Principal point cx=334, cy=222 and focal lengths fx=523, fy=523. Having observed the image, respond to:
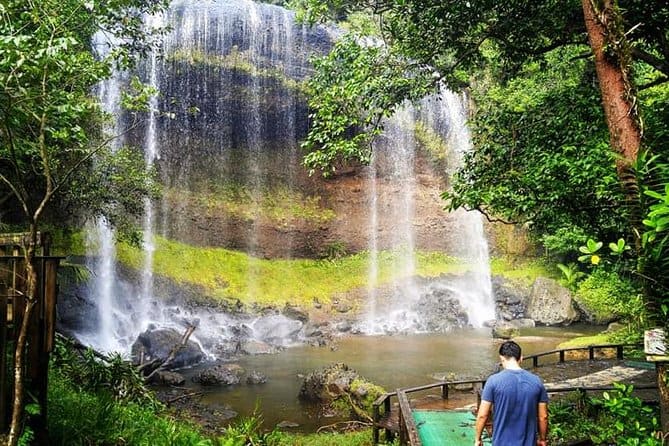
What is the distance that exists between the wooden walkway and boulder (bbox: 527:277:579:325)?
24.5 ft

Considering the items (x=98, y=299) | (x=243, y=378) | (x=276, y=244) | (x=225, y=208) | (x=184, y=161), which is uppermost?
(x=184, y=161)

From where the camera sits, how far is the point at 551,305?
20.9m

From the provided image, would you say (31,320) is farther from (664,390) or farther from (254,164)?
(254,164)

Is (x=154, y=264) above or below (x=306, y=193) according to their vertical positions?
below

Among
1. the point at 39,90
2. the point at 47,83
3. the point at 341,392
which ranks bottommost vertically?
the point at 341,392

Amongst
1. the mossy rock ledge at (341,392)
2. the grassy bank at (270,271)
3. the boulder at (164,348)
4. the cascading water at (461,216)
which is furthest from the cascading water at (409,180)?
the mossy rock ledge at (341,392)

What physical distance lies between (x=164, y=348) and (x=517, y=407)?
12.6 metres

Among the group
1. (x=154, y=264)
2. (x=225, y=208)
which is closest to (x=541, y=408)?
(x=154, y=264)

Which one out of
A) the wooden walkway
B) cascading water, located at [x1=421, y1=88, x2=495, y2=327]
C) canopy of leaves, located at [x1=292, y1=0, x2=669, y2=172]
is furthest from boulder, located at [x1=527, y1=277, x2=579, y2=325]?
canopy of leaves, located at [x1=292, y1=0, x2=669, y2=172]

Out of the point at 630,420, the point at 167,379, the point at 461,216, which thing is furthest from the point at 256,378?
the point at 461,216

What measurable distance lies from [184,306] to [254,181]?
24.0ft

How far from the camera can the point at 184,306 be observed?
21.2 m

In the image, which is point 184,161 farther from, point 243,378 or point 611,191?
point 611,191

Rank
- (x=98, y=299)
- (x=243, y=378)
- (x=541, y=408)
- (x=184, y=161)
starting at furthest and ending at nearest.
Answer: (x=184, y=161), (x=98, y=299), (x=243, y=378), (x=541, y=408)
